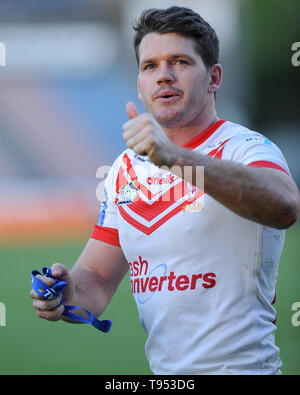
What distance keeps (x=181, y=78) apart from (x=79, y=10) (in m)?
21.2

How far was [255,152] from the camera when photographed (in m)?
2.46

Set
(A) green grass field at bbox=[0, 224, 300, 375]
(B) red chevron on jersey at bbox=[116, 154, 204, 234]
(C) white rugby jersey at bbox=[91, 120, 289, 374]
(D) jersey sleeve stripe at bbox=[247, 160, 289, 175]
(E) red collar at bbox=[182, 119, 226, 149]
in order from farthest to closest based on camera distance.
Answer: (A) green grass field at bbox=[0, 224, 300, 375]
(E) red collar at bbox=[182, 119, 226, 149]
(B) red chevron on jersey at bbox=[116, 154, 204, 234]
(C) white rugby jersey at bbox=[91, 120, 289, 374]
(D) jersey sleeve stripe at bbox=[247, 160, 289, 175]

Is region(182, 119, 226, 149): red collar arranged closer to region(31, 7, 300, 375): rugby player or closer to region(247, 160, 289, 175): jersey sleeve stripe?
region(31, 7, 300, 375): rugby player

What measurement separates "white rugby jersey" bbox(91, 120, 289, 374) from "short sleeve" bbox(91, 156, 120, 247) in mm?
227

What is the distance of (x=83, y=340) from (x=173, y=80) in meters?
4.63

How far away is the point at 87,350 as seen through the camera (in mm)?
6340

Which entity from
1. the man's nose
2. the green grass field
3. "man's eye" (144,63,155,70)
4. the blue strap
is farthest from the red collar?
the green grass field

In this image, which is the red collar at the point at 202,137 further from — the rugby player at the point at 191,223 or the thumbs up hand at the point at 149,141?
the thumbs up hand at the point at 149,141

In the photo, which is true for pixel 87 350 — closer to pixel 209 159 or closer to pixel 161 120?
pixel 161 120

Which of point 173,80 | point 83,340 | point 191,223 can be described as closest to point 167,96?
point 173,80

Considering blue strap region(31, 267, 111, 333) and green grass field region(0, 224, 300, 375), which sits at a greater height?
blue strap region(31, 267, 111, 333)

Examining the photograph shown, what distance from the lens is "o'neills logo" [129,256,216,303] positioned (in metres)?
2.52
